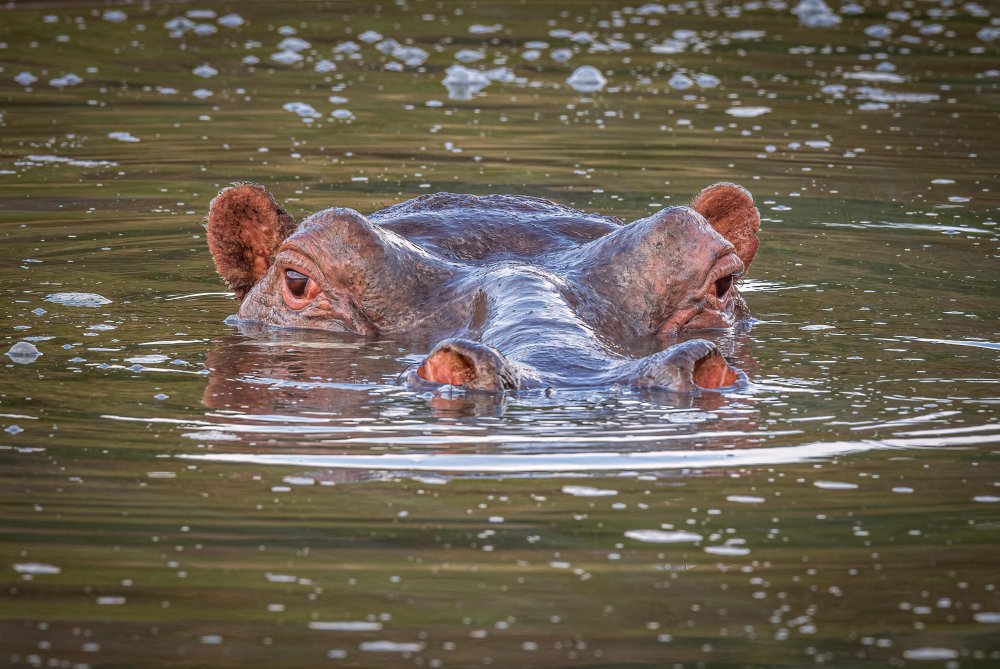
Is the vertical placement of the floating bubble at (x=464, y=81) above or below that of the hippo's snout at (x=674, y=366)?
above

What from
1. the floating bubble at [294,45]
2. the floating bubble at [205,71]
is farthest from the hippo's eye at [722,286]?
the floating bubble at [294,45]

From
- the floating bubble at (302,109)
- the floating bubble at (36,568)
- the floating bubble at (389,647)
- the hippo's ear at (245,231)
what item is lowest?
the floating bubble at (389,647)

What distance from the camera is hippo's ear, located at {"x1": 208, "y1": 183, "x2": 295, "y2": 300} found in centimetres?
827

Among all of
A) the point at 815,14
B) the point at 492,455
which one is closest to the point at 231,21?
the point at 815,14

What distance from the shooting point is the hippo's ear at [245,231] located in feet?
27.1

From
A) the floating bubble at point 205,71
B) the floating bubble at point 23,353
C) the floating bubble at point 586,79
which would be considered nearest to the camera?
the floating bubble at point 23,353

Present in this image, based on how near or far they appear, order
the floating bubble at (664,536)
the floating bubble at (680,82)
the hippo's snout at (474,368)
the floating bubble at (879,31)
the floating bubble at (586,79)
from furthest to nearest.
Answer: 1. the floating bubble at (879,31)
2. the floating bubble at (680,82)
3. the floating bubble at (586,79)
4. the hippo's snout at (474,368)
5. the floating bubble at (664,536)

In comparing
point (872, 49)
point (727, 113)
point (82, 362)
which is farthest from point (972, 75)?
point (82, 362)

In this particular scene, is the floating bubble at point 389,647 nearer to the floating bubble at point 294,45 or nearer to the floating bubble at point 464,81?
the floating bubble at point 464,81

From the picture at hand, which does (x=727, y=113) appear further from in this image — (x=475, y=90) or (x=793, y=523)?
(x=793, y=523)

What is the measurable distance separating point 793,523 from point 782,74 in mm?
14044

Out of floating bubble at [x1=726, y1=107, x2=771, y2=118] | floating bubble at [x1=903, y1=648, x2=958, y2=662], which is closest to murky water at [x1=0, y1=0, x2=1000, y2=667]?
floating bubble at [x1=903, y1=648, x2=958, y2=662]

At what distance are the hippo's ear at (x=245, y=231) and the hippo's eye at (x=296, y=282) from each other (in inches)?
25.7

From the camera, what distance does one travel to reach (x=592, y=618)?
4.09 meters
